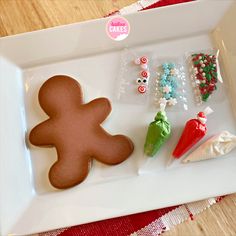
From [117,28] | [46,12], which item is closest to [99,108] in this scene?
[117,28]

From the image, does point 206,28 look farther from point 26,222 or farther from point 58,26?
point 26,222

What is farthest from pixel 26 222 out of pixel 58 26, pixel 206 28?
pixel 206 28

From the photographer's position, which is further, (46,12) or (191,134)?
(46,12)

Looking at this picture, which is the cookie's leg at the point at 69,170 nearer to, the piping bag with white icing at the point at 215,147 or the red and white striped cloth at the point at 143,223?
the red and white striped cloth at the point at 143,223

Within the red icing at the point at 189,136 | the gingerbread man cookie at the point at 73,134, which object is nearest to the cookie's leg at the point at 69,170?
the gingerbread man cookie at the point at 73,134

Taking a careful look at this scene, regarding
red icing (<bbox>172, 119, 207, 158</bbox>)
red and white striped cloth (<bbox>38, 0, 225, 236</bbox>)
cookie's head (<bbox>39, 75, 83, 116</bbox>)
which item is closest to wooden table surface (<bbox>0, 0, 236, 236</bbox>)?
cookie's head (<bbox>39, 75, 83, 116</bbox>)

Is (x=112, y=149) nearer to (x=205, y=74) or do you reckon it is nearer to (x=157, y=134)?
(x=157, y=134)

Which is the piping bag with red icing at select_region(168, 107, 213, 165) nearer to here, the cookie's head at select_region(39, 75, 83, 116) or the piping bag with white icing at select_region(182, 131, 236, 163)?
the piping bag with white icing at select_region(182, 131, 236, 163)

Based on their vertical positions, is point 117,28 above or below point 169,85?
above
